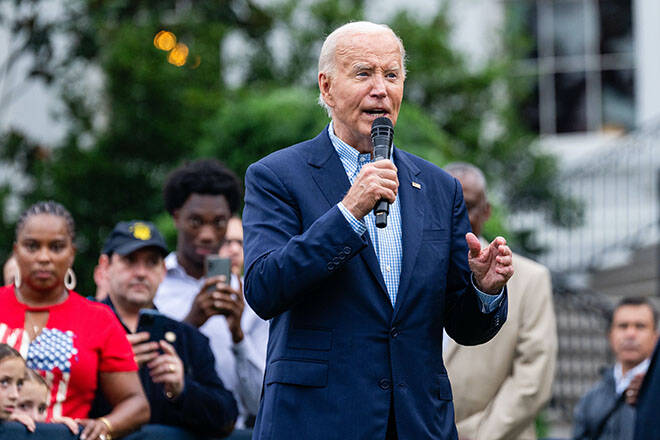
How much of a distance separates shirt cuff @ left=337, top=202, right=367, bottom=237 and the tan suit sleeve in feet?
8.18

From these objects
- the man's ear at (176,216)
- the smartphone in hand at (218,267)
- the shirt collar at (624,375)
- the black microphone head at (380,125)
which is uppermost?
the man's ear at (176,216)

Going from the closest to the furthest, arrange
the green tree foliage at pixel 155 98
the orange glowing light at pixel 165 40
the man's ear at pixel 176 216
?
the man's ear at pixel 176 216 → the green tree foliage at pixel 155 98 → the orange glowing light at pixel 165 40

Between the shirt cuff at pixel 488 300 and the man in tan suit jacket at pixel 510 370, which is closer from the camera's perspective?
the shirt cuff at pixel 488 300

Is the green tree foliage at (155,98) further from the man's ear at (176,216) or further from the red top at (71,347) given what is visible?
the red top at (71,347)

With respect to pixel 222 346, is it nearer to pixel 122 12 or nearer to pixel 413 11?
pixel 122 12

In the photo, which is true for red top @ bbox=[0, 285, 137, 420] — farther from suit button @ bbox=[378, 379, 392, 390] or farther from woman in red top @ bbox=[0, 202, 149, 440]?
suit button @ bbox=[378, 379, 392, 390]

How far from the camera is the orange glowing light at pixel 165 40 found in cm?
1274

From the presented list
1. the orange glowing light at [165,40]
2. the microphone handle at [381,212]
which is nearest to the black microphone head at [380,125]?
the microphone handle at [381,212]

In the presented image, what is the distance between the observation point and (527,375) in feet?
18.7

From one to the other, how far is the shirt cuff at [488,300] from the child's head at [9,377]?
78.9 inches

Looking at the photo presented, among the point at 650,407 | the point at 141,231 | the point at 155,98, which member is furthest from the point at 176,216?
the point at 155,98

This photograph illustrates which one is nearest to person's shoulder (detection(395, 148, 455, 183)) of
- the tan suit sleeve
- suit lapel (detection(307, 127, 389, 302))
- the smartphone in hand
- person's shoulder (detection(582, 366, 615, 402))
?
suit lapel (detection(307, 127, 389, 302))

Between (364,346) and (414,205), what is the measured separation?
1.66 ft

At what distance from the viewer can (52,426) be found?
14.9 ft
